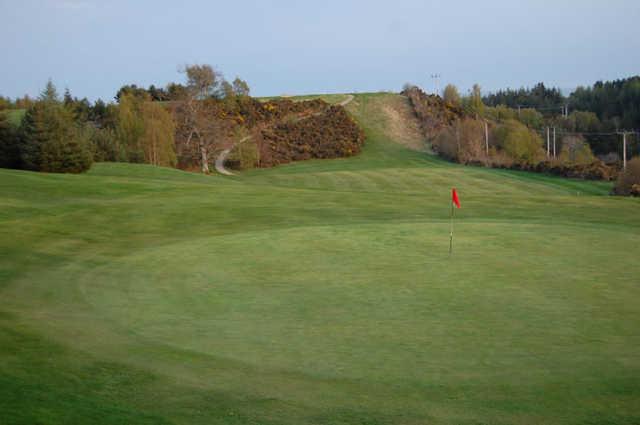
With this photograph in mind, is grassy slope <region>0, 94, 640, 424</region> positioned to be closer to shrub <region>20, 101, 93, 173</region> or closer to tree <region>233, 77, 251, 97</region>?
shrub <region>20, 101, 93, 173</region>

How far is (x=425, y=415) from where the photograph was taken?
200 inches

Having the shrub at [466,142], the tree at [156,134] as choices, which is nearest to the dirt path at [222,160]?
the tree at [156,134]

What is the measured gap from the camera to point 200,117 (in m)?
62.8

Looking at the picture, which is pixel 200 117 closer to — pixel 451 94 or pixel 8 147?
pixel 8 147

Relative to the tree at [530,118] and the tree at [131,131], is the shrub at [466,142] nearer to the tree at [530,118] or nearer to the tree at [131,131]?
the tree at [131,131]

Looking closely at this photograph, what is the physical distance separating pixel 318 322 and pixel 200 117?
57.3m

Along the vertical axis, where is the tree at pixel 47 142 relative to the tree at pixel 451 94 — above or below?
below

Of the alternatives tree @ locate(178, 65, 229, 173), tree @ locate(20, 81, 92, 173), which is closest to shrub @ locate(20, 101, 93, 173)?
tree @ locate(20, 81, 92, 173)

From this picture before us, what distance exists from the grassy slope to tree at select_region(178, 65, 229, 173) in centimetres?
4659

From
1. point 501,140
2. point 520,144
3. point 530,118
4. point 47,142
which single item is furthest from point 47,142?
point 530,118

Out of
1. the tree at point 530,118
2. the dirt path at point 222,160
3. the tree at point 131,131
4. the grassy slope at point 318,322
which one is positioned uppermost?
the tree at point 530,118

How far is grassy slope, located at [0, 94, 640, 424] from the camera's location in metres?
5.29

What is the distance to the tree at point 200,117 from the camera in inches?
2459

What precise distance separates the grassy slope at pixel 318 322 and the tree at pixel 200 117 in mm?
46585
